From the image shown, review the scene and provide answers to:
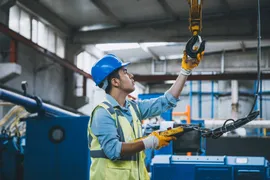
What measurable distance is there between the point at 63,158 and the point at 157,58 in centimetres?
955

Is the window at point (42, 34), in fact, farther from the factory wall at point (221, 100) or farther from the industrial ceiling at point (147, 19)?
the factory wall at point (221, 100)

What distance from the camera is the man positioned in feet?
7.59

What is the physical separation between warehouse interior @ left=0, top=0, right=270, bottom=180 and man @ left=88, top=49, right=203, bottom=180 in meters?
0.11

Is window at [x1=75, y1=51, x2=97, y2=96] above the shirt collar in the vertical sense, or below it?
above

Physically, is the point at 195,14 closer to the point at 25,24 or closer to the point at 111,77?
the point at 111,77

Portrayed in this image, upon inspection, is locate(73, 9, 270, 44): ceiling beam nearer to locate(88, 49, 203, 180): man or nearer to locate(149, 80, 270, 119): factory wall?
locate(149, 80, 270, 119): factory wall

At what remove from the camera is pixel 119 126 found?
95.1 inches

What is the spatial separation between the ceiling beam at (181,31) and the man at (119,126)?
25.0 feet

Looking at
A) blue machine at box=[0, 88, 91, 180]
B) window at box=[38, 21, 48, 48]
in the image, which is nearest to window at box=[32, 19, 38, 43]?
window at box=[38, 21, 48, 48]

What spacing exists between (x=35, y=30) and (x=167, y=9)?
304 centimetres

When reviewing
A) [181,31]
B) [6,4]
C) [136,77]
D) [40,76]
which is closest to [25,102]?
[6,4]

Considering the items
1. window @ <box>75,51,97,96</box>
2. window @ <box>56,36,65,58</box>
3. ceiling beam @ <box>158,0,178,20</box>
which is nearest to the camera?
ceiling beam @ <box>158,0,178,20</box>

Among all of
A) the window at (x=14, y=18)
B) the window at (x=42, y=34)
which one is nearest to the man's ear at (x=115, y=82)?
the window at (x=14, y=18)

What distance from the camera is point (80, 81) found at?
41.6ft
